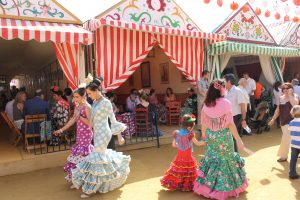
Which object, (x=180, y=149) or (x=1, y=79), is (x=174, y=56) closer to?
(x=180, y=149)

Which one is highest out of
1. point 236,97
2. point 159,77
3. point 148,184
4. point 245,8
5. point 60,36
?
point 245,8

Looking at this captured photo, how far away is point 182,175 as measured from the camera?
367 centimetres

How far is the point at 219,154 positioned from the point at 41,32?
11.6 ft

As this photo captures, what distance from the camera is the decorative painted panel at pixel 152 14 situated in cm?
631

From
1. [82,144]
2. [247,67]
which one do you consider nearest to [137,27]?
[82,144]

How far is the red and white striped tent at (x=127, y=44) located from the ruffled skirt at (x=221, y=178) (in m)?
3.09

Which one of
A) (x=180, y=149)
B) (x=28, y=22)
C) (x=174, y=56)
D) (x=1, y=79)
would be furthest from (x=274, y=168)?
(x=1, y=79)

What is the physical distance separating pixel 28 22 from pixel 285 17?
6810 mm

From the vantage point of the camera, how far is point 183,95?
9406 millimetres

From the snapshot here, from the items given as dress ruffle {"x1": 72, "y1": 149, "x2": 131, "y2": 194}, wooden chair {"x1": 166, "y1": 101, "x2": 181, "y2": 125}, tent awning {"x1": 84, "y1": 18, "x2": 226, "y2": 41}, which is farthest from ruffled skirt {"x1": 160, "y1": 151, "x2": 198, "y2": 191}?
wooden chair {"x1": 166, "y1": 101, "x2": 181, "y2": 125}

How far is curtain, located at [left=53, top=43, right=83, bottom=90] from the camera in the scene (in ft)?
18.1

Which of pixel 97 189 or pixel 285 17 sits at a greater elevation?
pixel 285 17

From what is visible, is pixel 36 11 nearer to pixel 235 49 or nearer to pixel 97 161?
pixel 97 161

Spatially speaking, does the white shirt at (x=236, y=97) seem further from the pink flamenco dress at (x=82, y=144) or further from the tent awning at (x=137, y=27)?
the pink flamenco dress at (x=82, y=144)
